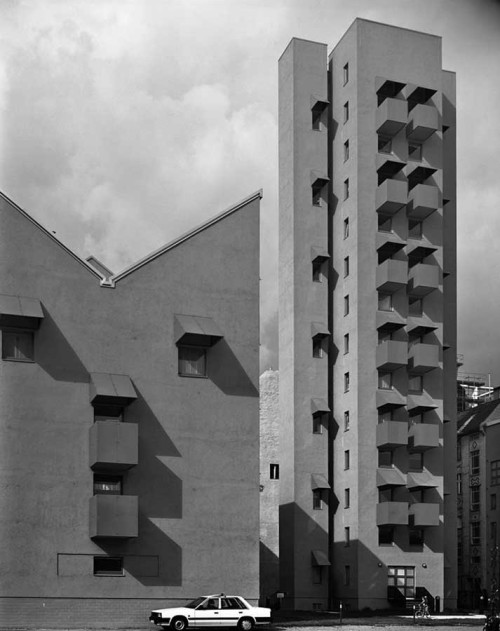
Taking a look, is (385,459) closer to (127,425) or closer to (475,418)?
(475,418)

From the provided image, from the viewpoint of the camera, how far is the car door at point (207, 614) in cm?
5044

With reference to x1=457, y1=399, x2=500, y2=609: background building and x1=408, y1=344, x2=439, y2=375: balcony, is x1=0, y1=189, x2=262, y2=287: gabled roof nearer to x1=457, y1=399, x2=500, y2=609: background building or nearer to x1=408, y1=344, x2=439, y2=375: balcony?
x1=408, y1=344, x2=439, y2=375: balcony

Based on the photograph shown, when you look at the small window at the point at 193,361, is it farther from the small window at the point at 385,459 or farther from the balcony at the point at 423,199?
the balcony at the point at 423,199

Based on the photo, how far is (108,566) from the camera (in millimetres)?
52875

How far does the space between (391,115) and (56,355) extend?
133ft

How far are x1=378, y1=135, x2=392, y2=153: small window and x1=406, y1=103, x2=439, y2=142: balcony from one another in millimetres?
1618

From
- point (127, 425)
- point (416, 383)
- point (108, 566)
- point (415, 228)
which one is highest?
point (415, 228)

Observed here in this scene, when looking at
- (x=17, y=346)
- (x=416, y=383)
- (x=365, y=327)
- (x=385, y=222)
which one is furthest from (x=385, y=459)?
(x=17, y=346)

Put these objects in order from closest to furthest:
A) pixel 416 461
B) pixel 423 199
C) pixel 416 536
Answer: pixel 416 536 < pixel 416 461 < pixel 423 199

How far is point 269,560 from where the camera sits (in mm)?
88000

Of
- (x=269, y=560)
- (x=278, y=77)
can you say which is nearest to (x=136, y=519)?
(x=269, y=560)

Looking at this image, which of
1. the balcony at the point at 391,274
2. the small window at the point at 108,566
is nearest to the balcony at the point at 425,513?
the balcony at the point at 391,274

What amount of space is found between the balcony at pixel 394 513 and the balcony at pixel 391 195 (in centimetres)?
2282

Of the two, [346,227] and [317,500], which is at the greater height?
[346,227]
